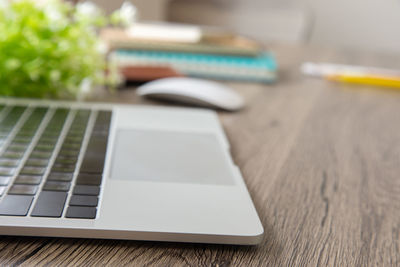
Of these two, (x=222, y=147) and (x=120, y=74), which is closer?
(x=222, y=147)

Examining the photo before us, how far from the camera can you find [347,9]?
273 cm

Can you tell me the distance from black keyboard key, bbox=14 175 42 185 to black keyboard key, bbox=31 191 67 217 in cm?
3

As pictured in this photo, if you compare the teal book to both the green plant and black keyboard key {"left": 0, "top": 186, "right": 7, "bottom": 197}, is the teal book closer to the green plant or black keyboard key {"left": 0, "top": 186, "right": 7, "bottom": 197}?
the green plant

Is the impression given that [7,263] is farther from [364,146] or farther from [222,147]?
[364,146]

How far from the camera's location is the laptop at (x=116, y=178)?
0.36m

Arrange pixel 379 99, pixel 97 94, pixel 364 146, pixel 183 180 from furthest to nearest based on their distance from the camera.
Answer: pixel 379 99 < pixel 97 94 < pixel 364 146 < pixel 183 180

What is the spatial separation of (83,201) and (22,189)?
61 mm

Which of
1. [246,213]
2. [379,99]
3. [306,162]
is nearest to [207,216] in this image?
[246,213]

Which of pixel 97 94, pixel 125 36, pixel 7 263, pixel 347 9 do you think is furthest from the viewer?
pixel 347 9

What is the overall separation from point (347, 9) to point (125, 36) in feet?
6.76

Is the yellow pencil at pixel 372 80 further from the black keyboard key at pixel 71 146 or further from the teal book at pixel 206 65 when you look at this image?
the black keyboard key at pixel 71 146

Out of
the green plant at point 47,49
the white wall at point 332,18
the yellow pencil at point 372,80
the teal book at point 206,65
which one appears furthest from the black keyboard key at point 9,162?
the white wall at point 332,18

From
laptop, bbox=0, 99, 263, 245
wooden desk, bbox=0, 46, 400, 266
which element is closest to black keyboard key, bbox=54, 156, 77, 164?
laptop, bbox=0, 99, 263, 245

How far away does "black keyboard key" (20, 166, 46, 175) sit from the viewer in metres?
0.43
